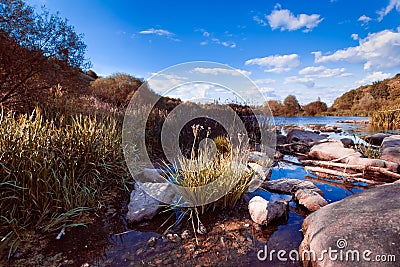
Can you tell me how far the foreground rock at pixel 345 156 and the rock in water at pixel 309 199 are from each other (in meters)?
2.26

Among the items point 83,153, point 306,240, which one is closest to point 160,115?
point 83,153

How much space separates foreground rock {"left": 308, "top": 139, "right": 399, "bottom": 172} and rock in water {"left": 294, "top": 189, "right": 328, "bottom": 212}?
2.26 metres

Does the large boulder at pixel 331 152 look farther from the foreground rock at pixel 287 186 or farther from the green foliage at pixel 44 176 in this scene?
the green foliage at pixel 44 176

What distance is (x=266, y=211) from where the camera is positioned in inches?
86.6

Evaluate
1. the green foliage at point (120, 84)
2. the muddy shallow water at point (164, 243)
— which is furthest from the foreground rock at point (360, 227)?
the green foliage at point (120, 84)

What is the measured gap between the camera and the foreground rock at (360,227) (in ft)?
4.54

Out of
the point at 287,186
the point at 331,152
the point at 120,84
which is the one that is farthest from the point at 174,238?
the point at 120,84

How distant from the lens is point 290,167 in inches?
185

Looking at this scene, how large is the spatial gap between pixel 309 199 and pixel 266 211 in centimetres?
73

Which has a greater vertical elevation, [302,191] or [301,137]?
[301,137]

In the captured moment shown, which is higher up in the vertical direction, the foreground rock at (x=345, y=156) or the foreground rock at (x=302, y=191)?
the foreground rock at (x=345, y=156)

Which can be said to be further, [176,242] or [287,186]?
[287,186]

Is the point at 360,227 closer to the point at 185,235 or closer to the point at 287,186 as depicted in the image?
the point at 185,235

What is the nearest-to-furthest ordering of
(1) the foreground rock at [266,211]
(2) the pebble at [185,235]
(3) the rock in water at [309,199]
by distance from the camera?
1. (2) the pebble at [185,235]
2. (1) the foreground rock at [266,211]
3. (3) the rock in water at [309,199]
